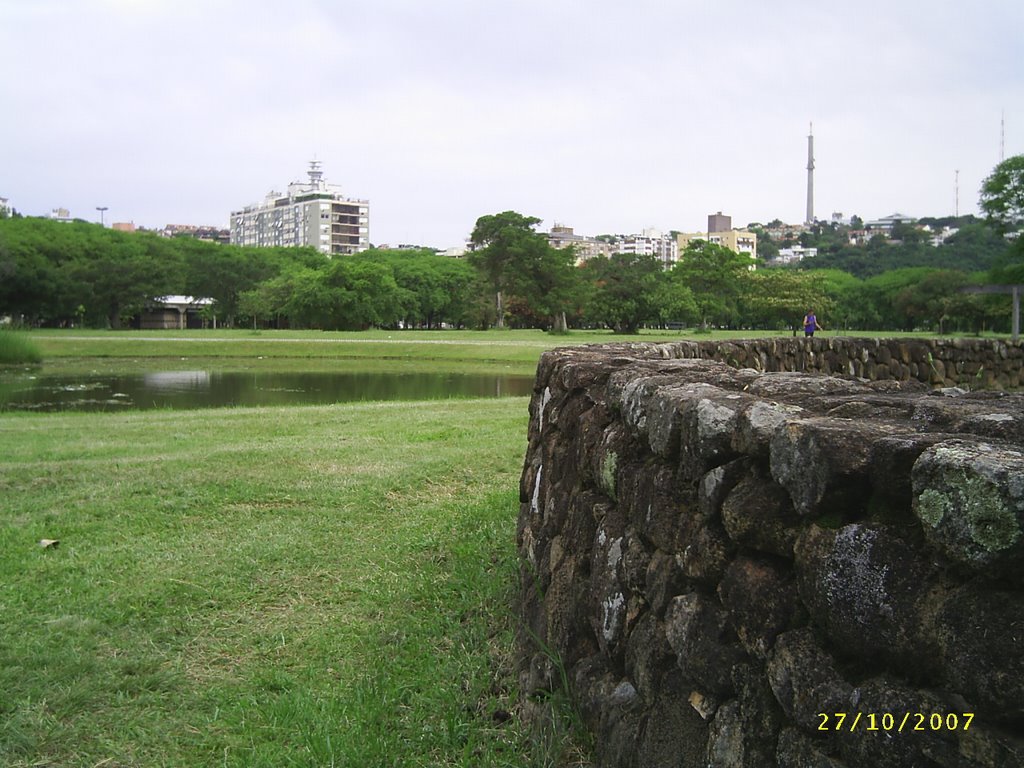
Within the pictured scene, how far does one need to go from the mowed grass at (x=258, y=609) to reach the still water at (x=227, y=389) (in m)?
10.1

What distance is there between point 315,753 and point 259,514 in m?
3.32

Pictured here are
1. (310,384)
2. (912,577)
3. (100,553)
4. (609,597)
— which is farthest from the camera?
(310,384)

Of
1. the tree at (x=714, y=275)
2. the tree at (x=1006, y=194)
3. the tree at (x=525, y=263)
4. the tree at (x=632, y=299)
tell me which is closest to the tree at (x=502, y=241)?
the tree at (x=525, y=263)

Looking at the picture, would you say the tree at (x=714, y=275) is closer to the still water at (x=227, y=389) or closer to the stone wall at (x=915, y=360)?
the still water at (x=227, y=389)

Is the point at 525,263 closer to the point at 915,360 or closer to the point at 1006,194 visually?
the point at 1006,194

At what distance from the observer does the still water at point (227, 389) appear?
57.2 ft

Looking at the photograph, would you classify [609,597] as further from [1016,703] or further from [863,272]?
[863,272]

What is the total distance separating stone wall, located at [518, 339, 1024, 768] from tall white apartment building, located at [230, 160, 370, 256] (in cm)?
14924

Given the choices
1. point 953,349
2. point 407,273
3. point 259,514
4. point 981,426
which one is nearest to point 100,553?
point 259,514

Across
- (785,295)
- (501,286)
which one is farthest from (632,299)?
(785,295)

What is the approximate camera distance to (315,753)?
2811 mm
